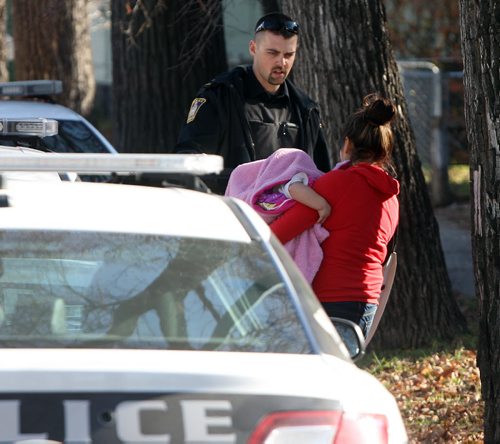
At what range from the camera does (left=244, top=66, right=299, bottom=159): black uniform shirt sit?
231 inches

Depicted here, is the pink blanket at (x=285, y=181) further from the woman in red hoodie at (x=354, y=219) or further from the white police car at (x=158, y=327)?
→ the white police car at (x=158, y=327)

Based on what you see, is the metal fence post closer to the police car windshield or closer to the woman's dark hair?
the police car windshield

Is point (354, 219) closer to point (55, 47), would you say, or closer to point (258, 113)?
point (258, 113)

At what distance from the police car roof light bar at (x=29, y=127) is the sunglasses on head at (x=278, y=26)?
3.81 ft

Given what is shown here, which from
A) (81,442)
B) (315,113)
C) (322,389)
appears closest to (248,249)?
(322,389)

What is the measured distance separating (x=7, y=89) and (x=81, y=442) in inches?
225

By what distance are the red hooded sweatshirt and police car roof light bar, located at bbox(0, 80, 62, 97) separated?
3.64 metres

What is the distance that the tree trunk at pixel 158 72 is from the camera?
405 inches

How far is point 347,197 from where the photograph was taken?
4.83 metres

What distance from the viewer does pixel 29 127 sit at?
5574mm

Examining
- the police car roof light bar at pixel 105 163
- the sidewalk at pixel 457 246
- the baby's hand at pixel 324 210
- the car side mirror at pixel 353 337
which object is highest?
the police car roof light bar at pixel 105 163

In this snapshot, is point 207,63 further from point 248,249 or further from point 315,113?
point 248,249

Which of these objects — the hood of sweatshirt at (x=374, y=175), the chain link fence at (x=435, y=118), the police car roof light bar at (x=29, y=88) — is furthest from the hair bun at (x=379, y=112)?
the chain link fence at (x=435, y=118)

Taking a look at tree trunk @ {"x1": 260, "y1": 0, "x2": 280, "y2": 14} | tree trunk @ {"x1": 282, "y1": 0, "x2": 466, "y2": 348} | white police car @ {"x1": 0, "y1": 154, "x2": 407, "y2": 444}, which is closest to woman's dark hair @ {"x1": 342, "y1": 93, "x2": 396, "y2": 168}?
white police car @ {"x1": 0, "y1": 154, "x2": 407, "y2": 444}
